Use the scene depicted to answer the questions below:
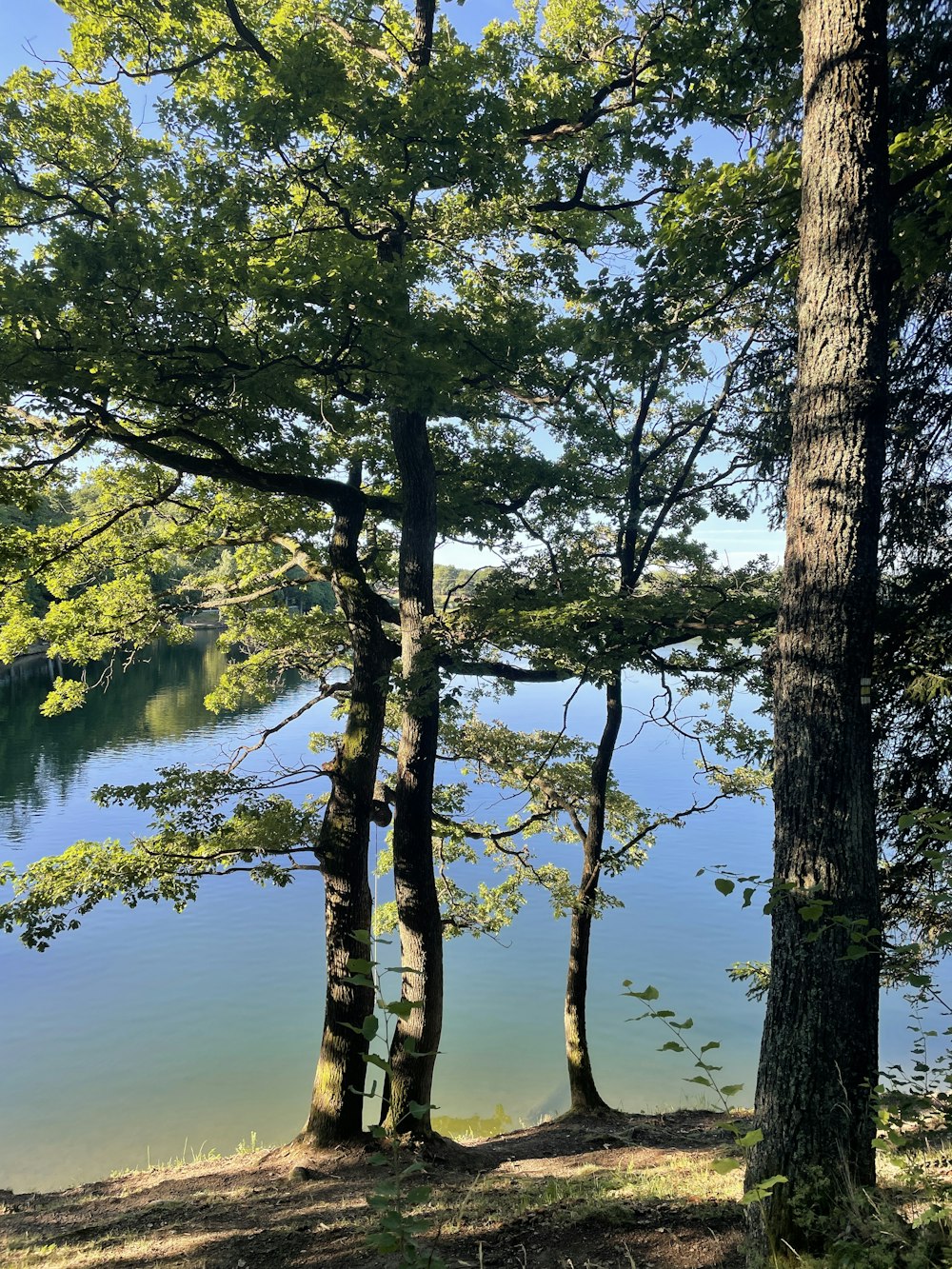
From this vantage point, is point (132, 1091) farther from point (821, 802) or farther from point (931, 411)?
point (931, 411)

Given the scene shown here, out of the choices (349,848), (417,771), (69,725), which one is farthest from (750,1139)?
(69,725)

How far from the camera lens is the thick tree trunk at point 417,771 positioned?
7930mm

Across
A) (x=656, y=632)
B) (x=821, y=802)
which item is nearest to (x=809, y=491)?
(x=821, y=802)

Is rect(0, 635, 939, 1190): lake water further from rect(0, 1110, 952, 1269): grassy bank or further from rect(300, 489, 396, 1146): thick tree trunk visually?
rect(300, 489, 396, 1146): thick tree trunk

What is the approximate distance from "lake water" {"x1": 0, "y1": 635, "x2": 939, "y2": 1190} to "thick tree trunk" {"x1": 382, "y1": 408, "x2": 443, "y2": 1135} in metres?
0.78

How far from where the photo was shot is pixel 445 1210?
5.18 metres

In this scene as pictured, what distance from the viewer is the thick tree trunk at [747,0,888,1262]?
3.33 metres

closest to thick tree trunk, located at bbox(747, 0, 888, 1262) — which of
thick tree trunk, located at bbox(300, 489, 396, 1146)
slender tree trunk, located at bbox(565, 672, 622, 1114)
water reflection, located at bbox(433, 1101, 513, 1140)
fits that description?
thick tree trunk, located at bbox(300, 489, 396, 1146)

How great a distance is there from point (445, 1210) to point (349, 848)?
4211mm

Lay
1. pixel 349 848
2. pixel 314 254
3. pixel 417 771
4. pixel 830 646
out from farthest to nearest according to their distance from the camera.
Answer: pixel 349 848 < pixel 417 771 < pixel 314 254 < pixel 830 646

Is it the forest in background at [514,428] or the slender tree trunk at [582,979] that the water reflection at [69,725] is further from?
the slender tree trunk at [582,979]

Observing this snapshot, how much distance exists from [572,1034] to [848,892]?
7652 millimetres

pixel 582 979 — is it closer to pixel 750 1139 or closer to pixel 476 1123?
pixel 476 1123

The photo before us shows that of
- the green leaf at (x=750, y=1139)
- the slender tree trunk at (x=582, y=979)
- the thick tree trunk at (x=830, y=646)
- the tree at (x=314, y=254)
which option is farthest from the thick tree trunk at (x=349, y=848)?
the green leaf at (x=750, y=1139)
